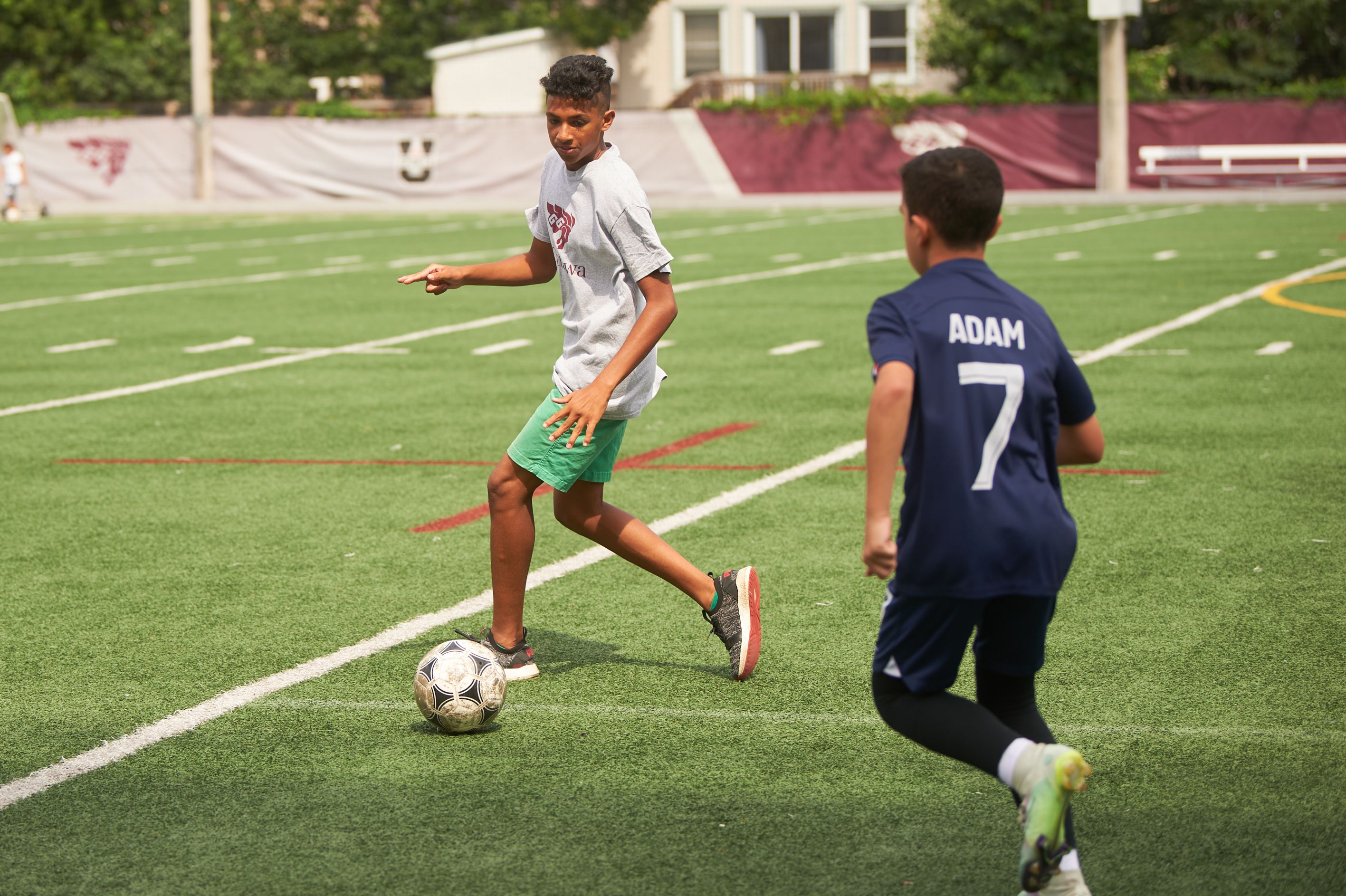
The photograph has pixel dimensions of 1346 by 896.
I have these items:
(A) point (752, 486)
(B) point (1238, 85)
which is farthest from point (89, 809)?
(B) point (1238, 85)

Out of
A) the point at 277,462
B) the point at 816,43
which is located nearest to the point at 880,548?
the point at 277,462

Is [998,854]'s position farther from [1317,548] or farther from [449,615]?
[1317,548]

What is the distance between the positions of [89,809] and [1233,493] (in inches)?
216

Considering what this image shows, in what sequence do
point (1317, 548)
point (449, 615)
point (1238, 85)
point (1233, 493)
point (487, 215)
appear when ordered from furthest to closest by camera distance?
point (1238, 85) → point (487, 215) → point (1233, 493) → point (1317, 548) → point (449, 615)

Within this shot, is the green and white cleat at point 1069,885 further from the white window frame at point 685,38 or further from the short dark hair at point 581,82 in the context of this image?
the white window frame at point 685,38

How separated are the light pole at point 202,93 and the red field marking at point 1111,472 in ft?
117

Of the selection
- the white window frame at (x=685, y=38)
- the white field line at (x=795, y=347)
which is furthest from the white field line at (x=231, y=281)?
the white window frame at (x=685, y=38)

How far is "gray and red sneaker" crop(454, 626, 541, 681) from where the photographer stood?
17.1 ft

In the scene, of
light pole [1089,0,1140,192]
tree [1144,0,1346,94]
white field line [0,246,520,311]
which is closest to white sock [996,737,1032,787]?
white field line [0,246,520,311]

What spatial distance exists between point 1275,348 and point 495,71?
37.4 metres

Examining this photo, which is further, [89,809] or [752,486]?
[752,486]

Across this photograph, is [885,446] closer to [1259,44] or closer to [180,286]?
[180,286]

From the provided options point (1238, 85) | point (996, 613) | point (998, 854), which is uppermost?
point (1238, 85)

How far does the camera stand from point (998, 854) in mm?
3887
